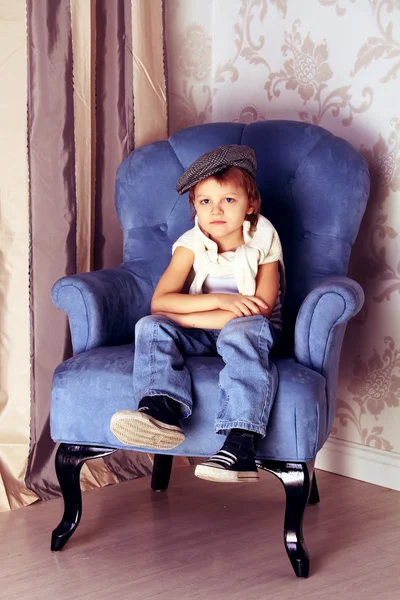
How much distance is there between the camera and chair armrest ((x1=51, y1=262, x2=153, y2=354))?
1905 millimetres

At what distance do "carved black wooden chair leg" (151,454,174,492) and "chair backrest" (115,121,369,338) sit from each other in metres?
0.52

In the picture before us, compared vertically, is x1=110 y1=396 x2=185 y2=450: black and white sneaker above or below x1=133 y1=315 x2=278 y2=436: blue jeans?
below

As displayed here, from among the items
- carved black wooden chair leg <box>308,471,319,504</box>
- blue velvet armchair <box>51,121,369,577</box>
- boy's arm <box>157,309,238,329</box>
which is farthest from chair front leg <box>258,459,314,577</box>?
carved black wooden chair leg <box>308,471,319,504</box>

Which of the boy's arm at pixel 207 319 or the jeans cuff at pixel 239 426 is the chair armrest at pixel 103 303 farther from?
the jeans cuff at pixel 239 426

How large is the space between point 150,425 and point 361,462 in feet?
3.42

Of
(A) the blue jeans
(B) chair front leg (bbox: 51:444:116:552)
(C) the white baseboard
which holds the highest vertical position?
(A) the blue jeans

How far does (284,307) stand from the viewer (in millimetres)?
2217

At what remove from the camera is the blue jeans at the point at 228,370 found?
1.65 m

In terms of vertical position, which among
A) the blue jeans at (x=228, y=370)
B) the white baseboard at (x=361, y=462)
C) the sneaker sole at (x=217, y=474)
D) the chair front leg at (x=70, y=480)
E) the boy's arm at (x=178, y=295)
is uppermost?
the boy's arm at (x=178, y=295)

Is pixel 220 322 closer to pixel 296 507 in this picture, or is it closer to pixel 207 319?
pixel 207 319

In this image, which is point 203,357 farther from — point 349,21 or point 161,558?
point 349,21

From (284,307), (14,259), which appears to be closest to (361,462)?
(284,307)

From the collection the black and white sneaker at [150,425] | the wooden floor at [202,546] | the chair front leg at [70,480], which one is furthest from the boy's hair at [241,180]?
the wooden floor at [202,546]

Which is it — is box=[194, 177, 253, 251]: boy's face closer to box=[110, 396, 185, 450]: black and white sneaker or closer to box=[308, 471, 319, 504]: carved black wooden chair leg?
box=[110, 396, 185, 450]: black and white sneaker
